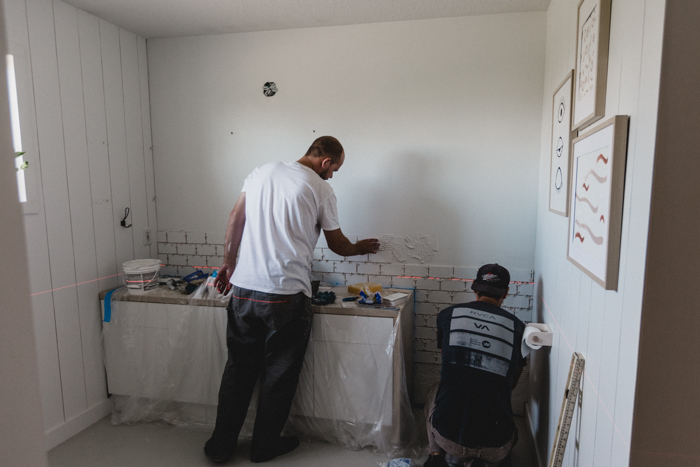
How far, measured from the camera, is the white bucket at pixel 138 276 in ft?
8.67

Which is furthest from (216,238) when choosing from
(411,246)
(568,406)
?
(568,406)

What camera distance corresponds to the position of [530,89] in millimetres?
2551

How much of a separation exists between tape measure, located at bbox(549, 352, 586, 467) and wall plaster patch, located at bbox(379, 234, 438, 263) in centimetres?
130

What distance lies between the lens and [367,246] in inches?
106

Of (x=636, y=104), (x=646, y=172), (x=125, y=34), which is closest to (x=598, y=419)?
(x=646, y=172)

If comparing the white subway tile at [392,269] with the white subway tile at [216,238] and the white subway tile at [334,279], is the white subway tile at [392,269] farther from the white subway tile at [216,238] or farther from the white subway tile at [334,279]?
the white subway tile at [216,238]

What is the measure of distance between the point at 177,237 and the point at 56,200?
851mm

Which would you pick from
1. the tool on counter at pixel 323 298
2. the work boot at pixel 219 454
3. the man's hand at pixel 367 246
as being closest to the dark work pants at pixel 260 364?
the work boot at pixel 219 454

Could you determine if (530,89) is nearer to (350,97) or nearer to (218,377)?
(350,97)

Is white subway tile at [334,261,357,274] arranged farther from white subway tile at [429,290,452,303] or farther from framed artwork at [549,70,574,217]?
framed artwork at [549,70,574,217]

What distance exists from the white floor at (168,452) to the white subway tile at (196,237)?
1219mm

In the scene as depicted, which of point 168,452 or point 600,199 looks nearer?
point 600,199

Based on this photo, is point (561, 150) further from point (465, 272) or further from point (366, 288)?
point (366, 288)

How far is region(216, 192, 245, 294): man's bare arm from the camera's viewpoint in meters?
2.41
